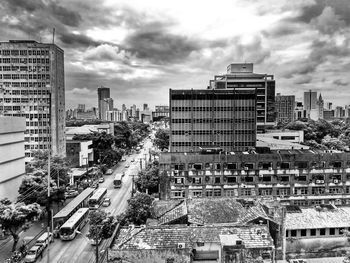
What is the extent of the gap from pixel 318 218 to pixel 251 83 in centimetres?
10622

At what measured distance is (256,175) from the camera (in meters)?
55.5

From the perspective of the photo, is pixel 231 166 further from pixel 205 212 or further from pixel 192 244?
pixel 192 244

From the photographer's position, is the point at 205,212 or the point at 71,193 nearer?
the point at 205,212

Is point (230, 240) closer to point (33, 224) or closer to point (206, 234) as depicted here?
point (206, 234)

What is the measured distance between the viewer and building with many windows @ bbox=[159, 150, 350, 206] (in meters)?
55.2

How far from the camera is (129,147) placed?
145 meters

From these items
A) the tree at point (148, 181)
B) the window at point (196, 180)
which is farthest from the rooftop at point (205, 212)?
the tree at point (148, 181)

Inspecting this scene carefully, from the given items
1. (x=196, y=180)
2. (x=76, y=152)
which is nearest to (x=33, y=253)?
(x=196, y=180)

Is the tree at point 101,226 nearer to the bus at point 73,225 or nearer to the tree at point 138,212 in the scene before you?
the tree at point 138,212

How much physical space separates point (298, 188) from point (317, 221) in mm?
20546

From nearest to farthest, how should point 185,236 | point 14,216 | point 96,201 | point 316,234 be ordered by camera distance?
point 185,236
point 316,234
point 14,216
point 96,201

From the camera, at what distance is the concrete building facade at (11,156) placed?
52.0 metres

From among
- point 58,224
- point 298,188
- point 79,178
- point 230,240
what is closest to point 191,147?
point 79,178

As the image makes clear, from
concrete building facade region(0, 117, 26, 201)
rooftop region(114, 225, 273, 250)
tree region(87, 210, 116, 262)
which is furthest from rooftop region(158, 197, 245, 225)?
concrete building facade region(0, 117, 26, 201)
